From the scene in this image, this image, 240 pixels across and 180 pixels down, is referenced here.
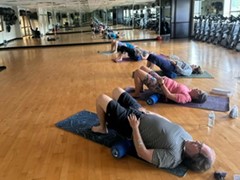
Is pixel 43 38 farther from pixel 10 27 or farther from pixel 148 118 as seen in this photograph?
pixel 148 118

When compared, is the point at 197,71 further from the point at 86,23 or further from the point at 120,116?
the point at 86,23

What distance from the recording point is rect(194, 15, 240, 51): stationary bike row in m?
8.15

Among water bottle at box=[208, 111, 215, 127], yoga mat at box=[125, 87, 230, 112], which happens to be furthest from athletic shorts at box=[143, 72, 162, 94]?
water bottle at box=[208, 111, 215, 127]

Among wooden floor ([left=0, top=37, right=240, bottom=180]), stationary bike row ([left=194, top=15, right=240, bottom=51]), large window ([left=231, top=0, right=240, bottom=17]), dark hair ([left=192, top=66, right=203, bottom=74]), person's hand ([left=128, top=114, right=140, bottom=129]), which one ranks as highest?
large window ([left=231, top=0, right=240, bottom=17])

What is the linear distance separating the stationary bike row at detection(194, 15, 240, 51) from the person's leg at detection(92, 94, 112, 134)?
246 inches

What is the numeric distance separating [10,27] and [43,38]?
76.5 inches

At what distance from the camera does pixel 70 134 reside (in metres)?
2.98

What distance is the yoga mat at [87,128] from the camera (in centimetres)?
275

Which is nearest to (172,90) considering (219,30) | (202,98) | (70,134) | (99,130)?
(202,98)

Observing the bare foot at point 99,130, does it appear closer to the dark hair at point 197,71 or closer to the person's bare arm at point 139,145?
the person's bare arm at point 139,145

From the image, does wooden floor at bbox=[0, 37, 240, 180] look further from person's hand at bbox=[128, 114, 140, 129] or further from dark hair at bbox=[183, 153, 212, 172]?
person's hand at bbox=[128, 114, 140, 129]

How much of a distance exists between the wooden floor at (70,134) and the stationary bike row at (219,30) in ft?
7.19

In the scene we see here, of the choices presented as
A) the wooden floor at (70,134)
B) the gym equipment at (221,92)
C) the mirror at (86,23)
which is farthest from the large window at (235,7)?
the gym equipment at (221,92)

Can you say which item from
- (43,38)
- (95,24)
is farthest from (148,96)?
(43,38)
